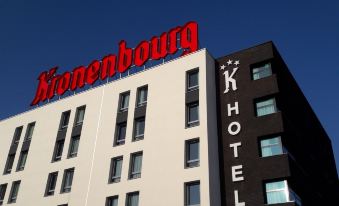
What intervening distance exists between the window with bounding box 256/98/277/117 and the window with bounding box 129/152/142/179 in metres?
11.4

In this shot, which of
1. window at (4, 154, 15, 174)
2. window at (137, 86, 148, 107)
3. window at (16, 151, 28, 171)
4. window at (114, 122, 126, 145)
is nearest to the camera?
window at (114, 122, 126, 145)

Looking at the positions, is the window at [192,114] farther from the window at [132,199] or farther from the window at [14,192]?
the window at [14,192]

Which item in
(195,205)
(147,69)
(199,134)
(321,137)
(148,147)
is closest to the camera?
(195,205)

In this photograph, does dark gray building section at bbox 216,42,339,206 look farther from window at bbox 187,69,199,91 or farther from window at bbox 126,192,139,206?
window at bbox 126,192,139,206

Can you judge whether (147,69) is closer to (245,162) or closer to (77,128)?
(77,128)

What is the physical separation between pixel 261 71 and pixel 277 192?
1135cm

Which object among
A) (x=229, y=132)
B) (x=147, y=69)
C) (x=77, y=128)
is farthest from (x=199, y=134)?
(x=77, y=128)

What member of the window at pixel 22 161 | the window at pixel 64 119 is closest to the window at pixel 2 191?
the window at pixel 22 161

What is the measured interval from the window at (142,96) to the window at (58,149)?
392 inches

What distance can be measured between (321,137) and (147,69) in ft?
81.6

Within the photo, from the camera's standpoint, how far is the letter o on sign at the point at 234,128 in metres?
32.7

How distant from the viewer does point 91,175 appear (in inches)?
1449

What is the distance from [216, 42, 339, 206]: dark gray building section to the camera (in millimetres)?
29614

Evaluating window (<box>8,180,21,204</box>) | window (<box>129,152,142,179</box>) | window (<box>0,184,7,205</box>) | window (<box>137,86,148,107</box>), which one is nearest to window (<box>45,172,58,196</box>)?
window (<box>8,180,21,204</box>)
